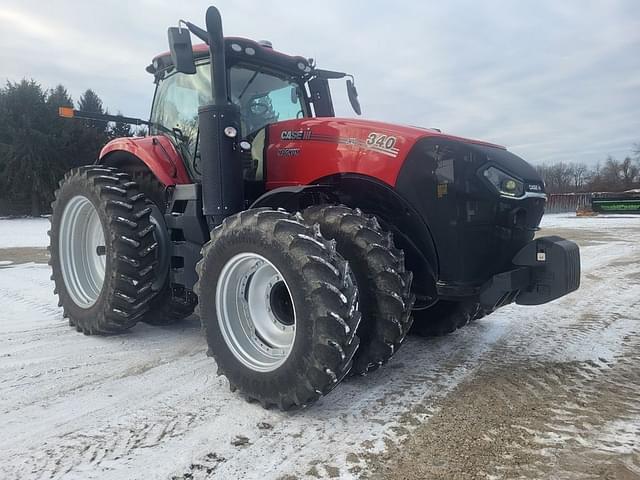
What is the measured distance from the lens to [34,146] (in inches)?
1324

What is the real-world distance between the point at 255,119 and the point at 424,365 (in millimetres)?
2429

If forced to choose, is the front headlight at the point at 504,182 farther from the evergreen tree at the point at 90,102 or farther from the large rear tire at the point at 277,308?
the evergreen tree at the point at 90,102

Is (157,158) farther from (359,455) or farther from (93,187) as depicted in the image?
(359,455)

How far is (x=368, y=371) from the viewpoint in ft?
10.4

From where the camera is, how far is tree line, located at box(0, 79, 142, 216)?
33344 mm

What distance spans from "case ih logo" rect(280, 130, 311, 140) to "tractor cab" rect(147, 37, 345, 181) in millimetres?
231

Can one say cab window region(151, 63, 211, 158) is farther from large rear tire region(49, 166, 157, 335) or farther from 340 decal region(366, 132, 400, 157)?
340 decal region(366, 132, 400, 157)

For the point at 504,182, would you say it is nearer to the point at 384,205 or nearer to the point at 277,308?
the point at 384,205

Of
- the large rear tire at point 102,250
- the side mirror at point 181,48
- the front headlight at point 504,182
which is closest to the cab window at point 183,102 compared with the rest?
the large rear tire at point 102,250

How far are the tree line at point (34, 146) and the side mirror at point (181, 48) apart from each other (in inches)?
1297

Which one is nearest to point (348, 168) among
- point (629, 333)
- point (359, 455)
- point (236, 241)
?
point (236, 241)

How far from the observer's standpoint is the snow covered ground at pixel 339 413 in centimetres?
223

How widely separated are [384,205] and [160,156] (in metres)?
2.19

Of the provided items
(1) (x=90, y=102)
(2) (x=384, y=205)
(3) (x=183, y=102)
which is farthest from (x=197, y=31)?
(1) (x=90, y=102)
